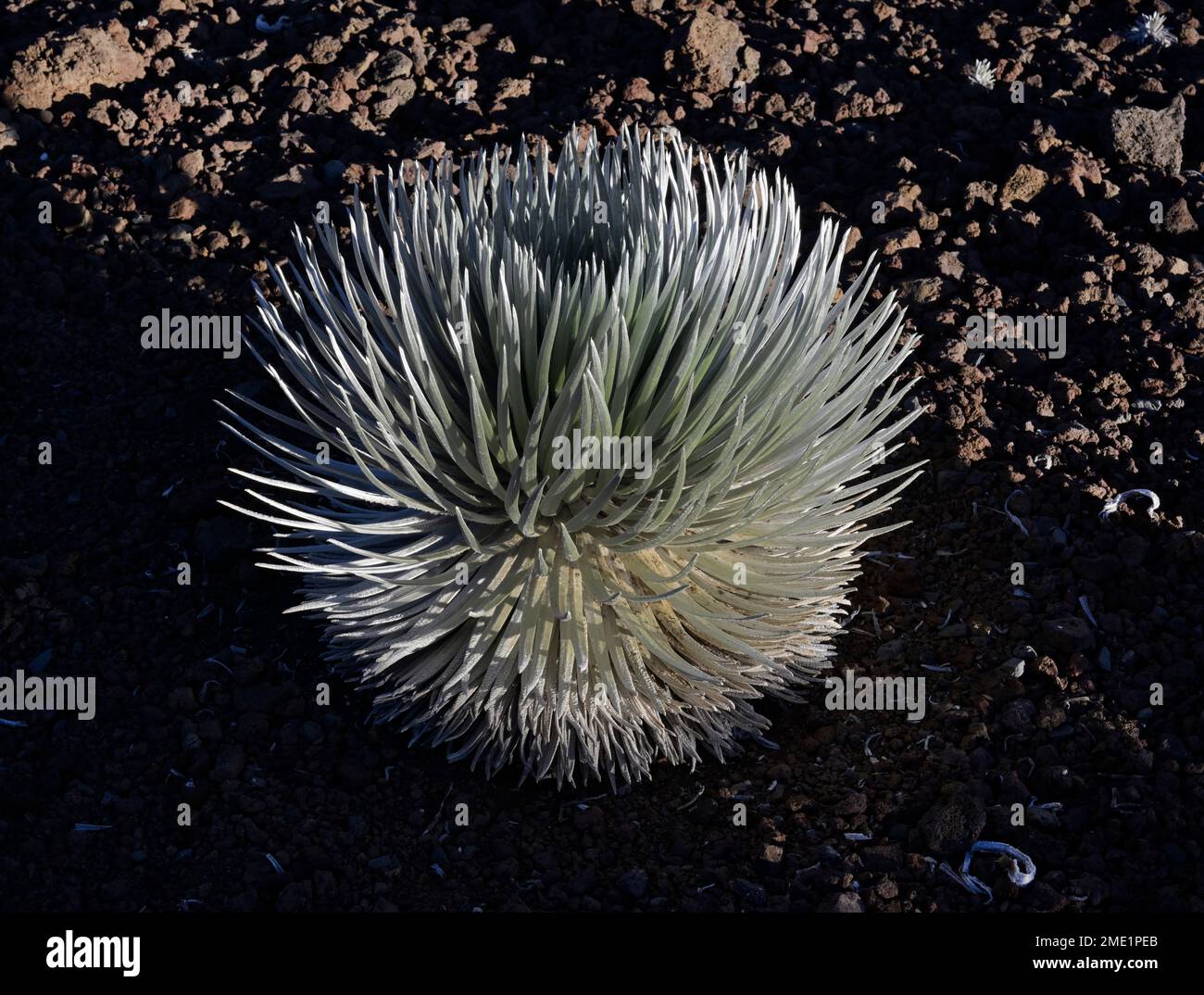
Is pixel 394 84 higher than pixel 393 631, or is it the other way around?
pixel 394 84

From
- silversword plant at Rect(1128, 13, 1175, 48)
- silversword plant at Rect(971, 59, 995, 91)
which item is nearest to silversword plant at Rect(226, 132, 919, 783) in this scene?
silversword plant at Rect(971, 59, 995, 91)

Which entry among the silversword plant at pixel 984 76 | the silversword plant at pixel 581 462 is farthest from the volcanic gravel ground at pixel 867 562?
the silversword plant at pixel 581 462

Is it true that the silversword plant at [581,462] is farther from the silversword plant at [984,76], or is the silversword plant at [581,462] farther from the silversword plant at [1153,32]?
the silversword plant at [1153,32]

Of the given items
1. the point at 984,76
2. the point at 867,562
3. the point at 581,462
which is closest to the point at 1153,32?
the point at 984,76

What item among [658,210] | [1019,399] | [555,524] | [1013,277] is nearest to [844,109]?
[1013,277]

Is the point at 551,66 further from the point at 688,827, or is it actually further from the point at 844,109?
the point at 688,827

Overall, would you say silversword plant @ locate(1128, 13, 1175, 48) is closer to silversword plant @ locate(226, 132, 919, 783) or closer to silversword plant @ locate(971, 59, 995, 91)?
silversword plant @ locate(971, 59, 995, 91)
